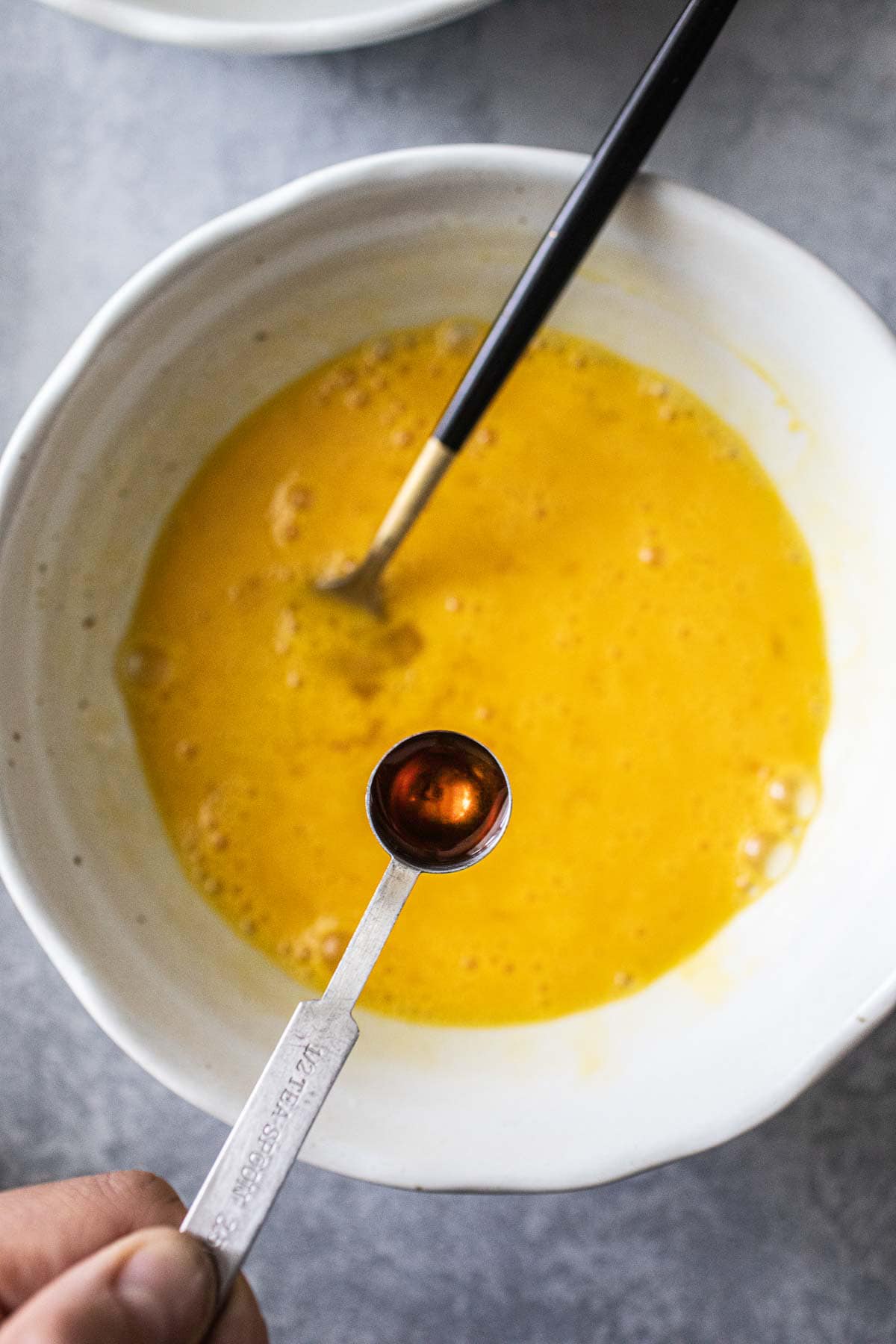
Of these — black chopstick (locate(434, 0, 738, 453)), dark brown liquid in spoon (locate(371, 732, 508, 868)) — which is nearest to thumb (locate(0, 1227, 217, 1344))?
dark brown liquid in spoon (locate(371, 732, 508, 868))

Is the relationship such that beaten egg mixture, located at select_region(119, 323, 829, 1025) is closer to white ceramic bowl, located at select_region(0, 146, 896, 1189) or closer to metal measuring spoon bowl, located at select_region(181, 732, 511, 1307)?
white ceramic bowl, located at select_region(0, 146, 896, 1189)

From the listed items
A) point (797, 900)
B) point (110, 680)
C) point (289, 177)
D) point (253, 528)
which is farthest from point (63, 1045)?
point (289, 177)

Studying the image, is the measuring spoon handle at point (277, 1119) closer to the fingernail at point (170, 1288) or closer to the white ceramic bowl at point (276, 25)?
the fingernail at point (170, 1288)

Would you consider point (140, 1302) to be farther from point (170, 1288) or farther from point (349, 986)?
point (349, 986)

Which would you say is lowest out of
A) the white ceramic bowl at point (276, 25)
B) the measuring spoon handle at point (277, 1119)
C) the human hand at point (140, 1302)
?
the human hand at point (140, 1302)

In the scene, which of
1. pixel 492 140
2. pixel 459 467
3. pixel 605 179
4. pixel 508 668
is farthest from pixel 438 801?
pixel 492 140

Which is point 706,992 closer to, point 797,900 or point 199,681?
point 797,900

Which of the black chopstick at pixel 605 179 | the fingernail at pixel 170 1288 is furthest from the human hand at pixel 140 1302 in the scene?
the black chopstick at pixel 605 179
